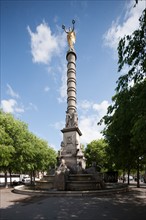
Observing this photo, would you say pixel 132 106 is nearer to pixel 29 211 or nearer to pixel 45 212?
pixel 45 212

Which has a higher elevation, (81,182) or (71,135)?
(71,135)

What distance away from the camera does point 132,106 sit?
819 cm

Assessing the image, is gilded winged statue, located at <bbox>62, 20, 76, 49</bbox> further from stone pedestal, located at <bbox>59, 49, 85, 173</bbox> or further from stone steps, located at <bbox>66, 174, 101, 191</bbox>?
stone steps, located at <bbox>66, 174, 101, 191</bbox>

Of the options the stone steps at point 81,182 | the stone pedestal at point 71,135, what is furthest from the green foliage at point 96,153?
the stone steps at point 81,182

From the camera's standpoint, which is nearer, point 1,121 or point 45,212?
point 45,212

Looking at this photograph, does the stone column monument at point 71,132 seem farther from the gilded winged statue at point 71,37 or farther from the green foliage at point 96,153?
the green foliage at point 96,153

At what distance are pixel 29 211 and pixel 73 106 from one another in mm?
19063

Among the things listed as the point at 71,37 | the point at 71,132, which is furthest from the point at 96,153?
the point at 71,37

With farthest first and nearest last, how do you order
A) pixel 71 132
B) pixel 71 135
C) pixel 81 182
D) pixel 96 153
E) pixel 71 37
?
pixel 96 153 < pixel 71 37 < pixel 71 132 < pixel 71 135 < pixel 81 182

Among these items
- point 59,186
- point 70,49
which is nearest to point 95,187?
point 59,186

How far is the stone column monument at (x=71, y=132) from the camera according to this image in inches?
973

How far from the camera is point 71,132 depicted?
26.2 meters

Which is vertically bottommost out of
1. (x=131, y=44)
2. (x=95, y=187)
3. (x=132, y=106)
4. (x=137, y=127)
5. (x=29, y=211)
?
(x=95, y=187)

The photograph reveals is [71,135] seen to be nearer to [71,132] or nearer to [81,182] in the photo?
[71,132]
